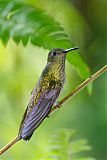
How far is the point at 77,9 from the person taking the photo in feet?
16.3

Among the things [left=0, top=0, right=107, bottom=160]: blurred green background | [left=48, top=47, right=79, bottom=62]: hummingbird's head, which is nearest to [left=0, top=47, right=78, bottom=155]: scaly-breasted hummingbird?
[left=48, top=47, right=79, bottom=62]: hummingbird's head

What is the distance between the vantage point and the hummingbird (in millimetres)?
1696

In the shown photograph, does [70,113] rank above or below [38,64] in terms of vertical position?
below

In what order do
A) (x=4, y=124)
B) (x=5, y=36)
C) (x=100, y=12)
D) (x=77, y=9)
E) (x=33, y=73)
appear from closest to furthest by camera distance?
(x=5, y=36) → (x=4, y=124) → (x=33, y=73) → (x=77, y=9) → (x=100, y=12)

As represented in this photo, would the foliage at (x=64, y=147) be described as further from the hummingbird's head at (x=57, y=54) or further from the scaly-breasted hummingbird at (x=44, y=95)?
the hummingbird's head at (x=57, y=54)

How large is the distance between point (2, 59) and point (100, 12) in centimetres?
158

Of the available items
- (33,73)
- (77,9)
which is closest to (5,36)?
(33,73)

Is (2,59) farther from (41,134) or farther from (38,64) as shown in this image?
(41,134)

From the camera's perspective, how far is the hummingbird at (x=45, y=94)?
5.57ft

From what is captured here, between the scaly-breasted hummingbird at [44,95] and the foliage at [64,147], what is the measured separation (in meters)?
0.16

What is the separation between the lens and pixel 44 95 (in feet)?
6.41

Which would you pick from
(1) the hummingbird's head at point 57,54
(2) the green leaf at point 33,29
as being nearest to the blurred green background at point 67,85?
(1) the hummingbird's head at point 57,54

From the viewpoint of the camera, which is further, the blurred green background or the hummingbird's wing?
the blurred green background

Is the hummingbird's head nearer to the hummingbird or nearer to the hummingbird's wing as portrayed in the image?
the hummingbird
